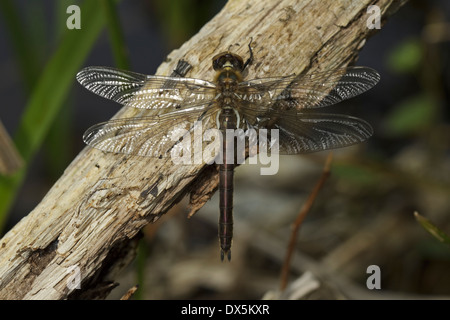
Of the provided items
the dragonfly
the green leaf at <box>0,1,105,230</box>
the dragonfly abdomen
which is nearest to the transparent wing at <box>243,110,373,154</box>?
the dragonfly

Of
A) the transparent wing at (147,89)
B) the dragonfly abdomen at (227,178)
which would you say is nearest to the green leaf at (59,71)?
the transparent wing at (147,89)

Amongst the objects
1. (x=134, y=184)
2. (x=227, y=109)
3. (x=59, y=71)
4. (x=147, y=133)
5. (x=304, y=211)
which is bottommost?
(x=134, y=184)

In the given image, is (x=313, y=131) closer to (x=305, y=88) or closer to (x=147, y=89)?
(x=305, y=88)

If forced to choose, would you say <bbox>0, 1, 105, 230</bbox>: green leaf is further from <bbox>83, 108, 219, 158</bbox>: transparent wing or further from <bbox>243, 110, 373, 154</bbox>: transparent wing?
<bbox>243, 110, 373, 154</bbox>: transparent wing

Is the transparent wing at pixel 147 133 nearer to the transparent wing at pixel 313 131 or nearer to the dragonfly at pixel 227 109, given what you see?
the dragonfly at pixel 227 109

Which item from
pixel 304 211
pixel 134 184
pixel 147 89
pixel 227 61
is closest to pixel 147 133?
pixel 147 89

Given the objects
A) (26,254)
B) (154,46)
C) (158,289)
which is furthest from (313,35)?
(154,46)
